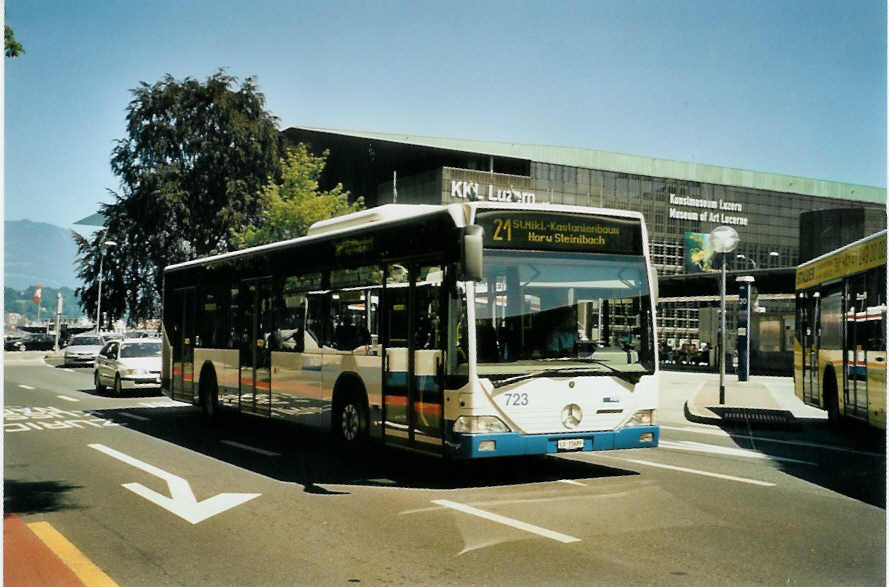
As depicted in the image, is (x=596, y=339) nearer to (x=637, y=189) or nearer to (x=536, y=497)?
(x=536, y=497)

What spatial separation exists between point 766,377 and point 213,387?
26.0 meters

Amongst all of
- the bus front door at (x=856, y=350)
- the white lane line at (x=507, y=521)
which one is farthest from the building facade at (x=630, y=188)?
the white lane line at (x=507, y=521)

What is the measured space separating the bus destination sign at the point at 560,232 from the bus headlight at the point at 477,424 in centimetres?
178

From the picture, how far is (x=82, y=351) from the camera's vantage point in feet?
145

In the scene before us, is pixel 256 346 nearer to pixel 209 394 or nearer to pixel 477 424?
pixel 209 394

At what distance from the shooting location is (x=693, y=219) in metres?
87.0

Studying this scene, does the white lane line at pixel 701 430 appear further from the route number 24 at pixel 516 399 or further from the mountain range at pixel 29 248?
the mountain range at pixel 29 248

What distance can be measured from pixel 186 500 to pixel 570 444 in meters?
3.93

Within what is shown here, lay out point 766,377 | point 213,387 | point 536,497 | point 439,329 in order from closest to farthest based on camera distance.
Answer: point 536,497 < point 439,329 < point 213,387 < point 766,377

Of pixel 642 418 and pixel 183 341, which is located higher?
pixel 183 341

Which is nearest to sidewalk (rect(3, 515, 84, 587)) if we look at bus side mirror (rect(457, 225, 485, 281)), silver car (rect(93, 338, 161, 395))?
bus side mirror (rect(457, 225, 485, 281))

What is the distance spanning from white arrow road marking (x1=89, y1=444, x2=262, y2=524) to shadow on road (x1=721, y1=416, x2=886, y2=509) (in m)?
6.14


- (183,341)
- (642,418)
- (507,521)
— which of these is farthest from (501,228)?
(183,341)

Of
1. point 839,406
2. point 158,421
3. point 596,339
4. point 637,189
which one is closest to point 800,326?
point 839,406
